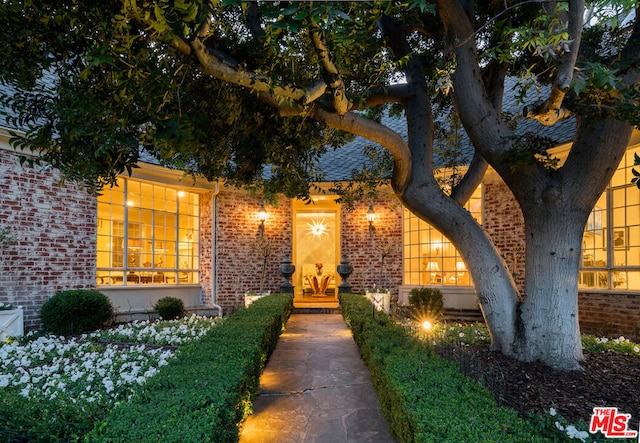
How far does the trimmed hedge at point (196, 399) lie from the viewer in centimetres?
249

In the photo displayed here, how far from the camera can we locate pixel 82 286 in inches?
361

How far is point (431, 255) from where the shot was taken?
12.1 m

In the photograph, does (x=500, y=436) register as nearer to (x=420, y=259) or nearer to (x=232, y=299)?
(x=420, y=259)

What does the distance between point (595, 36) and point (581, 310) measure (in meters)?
5.40

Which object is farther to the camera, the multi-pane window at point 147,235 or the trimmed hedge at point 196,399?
the multi-pane window at point 147,235

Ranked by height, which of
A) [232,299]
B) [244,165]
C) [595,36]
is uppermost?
[595,36]

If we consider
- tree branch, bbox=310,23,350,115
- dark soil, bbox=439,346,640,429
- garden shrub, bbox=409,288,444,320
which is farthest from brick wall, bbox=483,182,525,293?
tree branch, bbox=310,23,350,115

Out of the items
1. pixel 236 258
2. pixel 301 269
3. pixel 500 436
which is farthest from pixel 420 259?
pixel 500 436

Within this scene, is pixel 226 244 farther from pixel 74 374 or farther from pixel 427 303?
pixel 74 374

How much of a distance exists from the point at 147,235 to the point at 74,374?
20.4 feet

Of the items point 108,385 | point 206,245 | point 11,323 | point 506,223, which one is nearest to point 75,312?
point 11,323

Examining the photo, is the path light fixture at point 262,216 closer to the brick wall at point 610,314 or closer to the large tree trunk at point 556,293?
the brick wall at point 610,314

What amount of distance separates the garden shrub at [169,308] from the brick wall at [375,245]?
16.6 ft

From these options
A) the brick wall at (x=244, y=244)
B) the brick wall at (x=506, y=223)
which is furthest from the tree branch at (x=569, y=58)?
the brick wall at (x=244, y=244)
